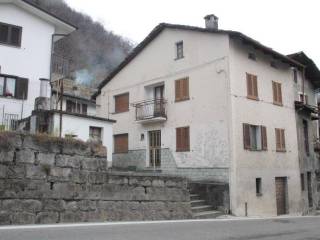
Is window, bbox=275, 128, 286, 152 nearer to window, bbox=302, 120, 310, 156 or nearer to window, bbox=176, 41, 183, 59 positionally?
window, bbox=302, 120, 310, 156

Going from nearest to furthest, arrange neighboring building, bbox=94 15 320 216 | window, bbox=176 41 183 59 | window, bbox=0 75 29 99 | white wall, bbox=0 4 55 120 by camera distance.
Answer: window, bbox=0 75 29 99 → white wall, bbox=0 4 55 120 → neighboring building, bbox=94 15 320 216 → window, bbox=176 41 183 59

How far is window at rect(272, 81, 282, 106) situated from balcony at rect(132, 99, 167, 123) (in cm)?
638

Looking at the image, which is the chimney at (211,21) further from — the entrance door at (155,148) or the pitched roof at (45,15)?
the pitched roof at (45,15)

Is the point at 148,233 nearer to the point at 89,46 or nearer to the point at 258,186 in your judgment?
the point at 258,186

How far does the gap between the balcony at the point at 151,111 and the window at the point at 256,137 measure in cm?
478

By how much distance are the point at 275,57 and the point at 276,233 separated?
14.0 meters

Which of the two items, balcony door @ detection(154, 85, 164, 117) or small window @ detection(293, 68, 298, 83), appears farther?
small window @ detection(293, 68, 298, 83)

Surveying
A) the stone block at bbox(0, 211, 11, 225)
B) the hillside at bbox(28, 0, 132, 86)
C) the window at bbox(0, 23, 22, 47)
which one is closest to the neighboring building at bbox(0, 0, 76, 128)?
the window at bbox(0, 23, 22, 47)

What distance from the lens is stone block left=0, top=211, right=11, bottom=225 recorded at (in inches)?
352

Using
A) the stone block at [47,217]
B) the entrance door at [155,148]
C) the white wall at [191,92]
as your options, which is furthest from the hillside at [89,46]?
the stone block at [47,217]

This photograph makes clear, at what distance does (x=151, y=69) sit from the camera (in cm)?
2308

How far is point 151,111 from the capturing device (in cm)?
2227

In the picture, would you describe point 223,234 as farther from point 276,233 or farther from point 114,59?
point 114,59

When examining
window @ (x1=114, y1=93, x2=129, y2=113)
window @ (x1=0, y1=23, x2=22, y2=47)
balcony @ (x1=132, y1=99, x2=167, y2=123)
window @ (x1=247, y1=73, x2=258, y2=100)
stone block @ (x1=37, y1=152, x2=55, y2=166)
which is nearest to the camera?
stone block @ (x1=37, y1=152, x2=55, y2=166)
